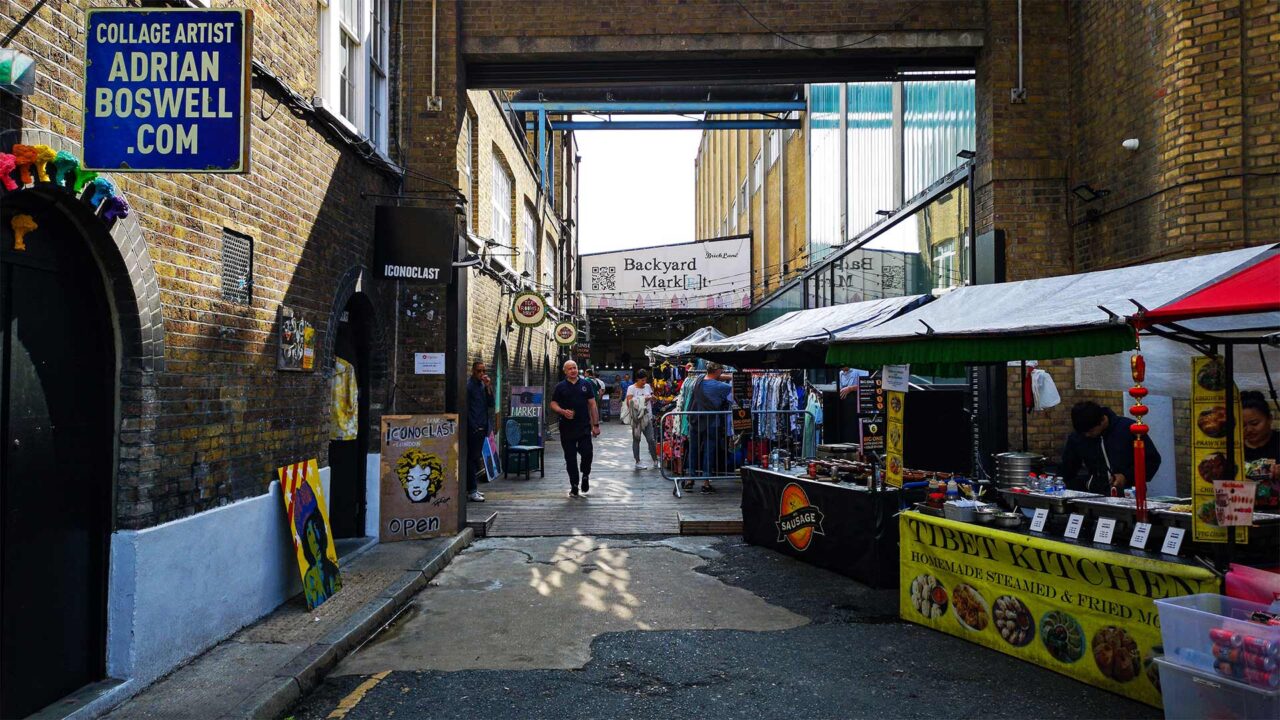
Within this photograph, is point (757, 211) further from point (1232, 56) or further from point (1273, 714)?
point (1273, 714)

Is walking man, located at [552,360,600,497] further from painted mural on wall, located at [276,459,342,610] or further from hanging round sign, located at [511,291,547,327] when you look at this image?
painted mural on wall, located at [276,459,342,610]

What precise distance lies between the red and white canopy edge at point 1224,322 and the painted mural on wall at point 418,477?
21.7ft

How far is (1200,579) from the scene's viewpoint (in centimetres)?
458

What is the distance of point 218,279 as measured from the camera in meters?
5.86

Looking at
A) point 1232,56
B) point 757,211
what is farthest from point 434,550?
point 757,211

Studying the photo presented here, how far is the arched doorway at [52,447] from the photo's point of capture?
418cm

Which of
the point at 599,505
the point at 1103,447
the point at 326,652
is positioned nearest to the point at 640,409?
the point at 599,505

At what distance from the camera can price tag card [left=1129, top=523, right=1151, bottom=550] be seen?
16.6 ft

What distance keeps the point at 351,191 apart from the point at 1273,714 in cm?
814

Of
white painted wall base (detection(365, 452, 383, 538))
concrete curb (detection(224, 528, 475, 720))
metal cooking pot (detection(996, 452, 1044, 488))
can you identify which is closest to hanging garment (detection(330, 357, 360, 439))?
white painted wall base (detection(365, 452, 383, 538))

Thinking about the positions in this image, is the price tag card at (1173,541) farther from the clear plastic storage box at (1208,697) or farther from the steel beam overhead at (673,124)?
the steel beam overhead at (673,124)

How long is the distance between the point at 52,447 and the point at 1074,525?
5.88 meters

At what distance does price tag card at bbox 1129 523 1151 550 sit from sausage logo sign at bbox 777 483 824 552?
Result: 332 centimetres

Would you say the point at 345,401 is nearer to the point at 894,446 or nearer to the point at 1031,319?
the point at 894,446
